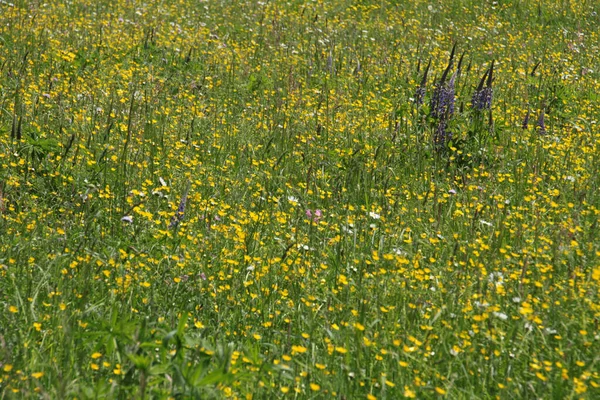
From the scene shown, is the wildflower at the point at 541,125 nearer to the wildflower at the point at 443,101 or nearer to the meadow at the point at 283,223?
the meadow at the point at 283,223

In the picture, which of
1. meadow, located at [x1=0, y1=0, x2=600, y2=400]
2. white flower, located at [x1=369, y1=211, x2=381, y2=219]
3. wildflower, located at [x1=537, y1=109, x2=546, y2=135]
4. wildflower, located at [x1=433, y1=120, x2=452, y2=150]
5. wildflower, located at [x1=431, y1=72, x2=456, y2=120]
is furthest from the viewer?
wildflower, located at [x1=537, y1=109, x2=546, y2=135]

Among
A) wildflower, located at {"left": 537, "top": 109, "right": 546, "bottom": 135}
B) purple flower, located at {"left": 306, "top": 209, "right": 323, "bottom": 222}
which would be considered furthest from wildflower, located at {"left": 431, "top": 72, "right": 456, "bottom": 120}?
purple flower, located at {"left": 306, "top": 209, "right": 323, "bottom": 222}

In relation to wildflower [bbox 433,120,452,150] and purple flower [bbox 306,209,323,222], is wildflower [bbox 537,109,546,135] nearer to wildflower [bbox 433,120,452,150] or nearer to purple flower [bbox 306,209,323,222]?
wildflower [bbox 433,120,452,150]

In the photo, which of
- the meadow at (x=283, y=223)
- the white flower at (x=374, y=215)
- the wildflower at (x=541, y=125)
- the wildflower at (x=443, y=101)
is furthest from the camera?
the wildflower at (x=541, y=125)

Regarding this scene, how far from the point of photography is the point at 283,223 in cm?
452

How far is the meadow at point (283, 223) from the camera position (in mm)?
2936

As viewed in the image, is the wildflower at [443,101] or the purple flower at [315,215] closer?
the purple flower at [315,215]

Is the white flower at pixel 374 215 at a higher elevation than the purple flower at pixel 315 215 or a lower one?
higher

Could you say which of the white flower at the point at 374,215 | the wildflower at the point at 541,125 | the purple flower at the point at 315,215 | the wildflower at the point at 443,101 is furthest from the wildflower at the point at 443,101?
the purple flower at the point at 315,215

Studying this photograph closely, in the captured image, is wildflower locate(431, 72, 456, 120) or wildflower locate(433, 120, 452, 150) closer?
wildflower locate(433, 120, 452, 150)

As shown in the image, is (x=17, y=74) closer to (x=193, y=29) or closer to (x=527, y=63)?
(x=193, y=29)

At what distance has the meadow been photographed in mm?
2936

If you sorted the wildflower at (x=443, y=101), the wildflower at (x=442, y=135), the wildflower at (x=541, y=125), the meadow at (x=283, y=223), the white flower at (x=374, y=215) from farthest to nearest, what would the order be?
the wildflower at (x=541, y=125) < the wildflower at (x=443, y=101) < the wildflower at (x=442, y=135) < the white flower at (x=374, y=215) < the meadow at (x=283, y=223)

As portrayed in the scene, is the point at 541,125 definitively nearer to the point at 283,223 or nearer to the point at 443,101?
the point at 443,101
